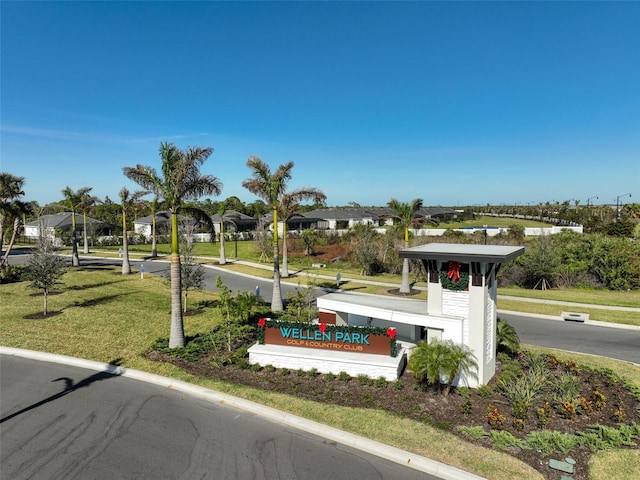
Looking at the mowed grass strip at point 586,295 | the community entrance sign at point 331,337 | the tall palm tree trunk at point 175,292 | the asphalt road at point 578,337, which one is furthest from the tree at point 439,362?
the mowed grass strip at point 586,295

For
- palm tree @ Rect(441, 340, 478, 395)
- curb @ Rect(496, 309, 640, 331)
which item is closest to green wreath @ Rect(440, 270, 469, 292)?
palm tree @ Rect(441, 340, 478, 395)

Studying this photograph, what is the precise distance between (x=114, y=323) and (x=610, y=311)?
93.1ft

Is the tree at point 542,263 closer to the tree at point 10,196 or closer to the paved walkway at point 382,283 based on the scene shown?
the paved walkway at point 382,283

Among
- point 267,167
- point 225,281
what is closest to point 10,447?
point 267,167

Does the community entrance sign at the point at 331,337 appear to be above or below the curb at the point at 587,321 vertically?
above

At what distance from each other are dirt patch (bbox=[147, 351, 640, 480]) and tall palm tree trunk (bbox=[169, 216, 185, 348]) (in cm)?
148

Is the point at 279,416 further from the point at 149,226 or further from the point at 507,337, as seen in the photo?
the point at 149,226

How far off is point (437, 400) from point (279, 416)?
491 cm

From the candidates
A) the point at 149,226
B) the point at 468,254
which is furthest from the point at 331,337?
the point at 149,226

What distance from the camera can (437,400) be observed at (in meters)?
12.1

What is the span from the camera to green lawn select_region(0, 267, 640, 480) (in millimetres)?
9359

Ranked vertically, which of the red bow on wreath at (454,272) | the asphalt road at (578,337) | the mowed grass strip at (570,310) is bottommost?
the asphalt road at (578,337)

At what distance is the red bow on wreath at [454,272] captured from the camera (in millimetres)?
13203

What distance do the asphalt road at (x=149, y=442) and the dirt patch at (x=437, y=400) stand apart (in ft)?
6.27
